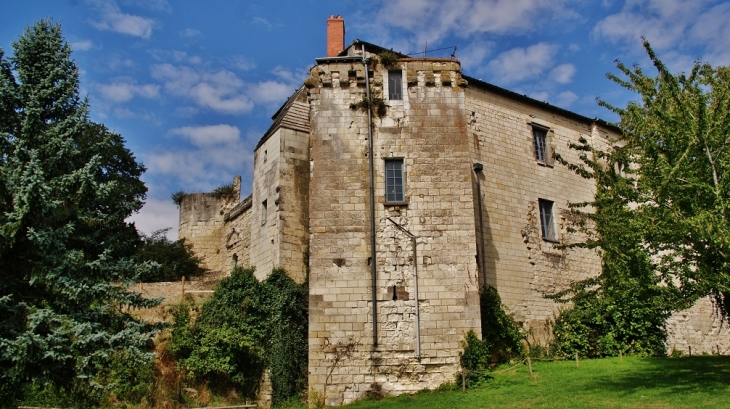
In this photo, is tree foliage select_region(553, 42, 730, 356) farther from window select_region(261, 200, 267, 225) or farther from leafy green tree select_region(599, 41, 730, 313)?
window select_region(261, 200, 267, 225)

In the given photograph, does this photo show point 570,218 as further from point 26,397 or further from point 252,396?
point 26,397

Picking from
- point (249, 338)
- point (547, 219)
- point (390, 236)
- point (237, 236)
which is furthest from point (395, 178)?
point (237, 236)

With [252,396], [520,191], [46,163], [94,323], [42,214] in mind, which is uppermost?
[520,191]

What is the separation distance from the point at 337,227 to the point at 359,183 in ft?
4.42

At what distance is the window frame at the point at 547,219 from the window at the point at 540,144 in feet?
5.28

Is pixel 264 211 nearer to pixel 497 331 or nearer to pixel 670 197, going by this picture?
pixel 497 331

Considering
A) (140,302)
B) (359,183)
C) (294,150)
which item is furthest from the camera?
(294,150)

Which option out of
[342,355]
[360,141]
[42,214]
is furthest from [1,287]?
[360,141]

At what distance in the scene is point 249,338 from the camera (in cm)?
1820

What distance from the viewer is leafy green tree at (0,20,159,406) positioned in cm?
1175

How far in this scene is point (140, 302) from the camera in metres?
13.1

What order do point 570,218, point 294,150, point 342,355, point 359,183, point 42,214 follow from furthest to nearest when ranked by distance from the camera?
point 570,218
point 294,150
point 359,183
point 342,355
point 42,214

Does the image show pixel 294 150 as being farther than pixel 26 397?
Yes

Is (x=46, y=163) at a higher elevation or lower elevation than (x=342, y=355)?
higher
